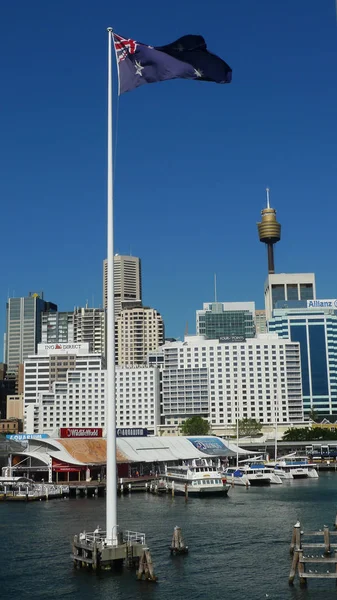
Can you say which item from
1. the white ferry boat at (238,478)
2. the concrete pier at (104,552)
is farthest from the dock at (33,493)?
the concrete pier at (104,552)

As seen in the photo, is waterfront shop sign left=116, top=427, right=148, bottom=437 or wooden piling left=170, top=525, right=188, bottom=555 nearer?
wooden piling left=170, top=525, right=188, bottom=555

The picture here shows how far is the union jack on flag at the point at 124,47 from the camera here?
4128cm

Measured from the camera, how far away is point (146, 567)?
156ft

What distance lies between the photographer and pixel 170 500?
374 feet

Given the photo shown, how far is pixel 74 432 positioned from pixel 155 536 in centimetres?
8596

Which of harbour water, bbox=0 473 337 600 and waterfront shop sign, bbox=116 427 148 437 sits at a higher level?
waterfront shop sign, bbox=116 427 148 437

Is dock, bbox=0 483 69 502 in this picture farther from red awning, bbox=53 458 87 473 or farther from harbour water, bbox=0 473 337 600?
red awning, bbox=53 458 87 473

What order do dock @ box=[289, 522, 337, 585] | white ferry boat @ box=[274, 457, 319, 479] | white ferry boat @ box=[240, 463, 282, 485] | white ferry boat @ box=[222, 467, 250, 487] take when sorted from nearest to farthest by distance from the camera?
1. dock @ box=[289, 522, 337, 585]
2. white ferry boat @ box=[222, 467, 250, 487]
3. white ferry boat @ box=[240, 463, 282, 485]
4. white ferry boat @ box=[274, 457, 319, 479]

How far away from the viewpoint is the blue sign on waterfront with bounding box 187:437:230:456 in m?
174

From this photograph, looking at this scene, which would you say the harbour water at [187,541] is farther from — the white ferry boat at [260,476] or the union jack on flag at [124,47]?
the union jack on flag at [124,47]

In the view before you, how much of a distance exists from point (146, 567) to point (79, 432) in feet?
362

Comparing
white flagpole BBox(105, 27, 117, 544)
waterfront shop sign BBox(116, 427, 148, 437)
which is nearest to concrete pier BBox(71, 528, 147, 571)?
white flagpole BBox(105, 27, 117, 544)

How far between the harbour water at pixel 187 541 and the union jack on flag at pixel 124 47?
32385mm

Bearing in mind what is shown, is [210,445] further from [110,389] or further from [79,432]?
[110,389]
